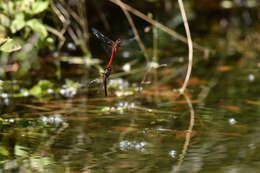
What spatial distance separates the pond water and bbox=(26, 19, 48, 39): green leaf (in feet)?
0.95

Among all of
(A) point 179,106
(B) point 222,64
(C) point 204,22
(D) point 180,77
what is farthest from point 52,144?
(C) point 204,22

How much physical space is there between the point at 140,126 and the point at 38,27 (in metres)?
0.73

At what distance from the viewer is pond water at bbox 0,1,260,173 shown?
122 cm

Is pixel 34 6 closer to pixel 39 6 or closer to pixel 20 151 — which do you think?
pixel 39 6

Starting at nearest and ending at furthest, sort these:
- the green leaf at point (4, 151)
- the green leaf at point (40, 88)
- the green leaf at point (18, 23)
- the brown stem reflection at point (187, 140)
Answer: the brown stem reflection at point (187, 140), the green leaf at point (4, 151), the green leaf at point (18, 23), the green leaf at point (40, 88)

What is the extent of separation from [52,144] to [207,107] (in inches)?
27.4

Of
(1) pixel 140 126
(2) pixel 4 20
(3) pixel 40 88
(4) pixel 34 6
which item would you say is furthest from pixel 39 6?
(1) pixel 140 126

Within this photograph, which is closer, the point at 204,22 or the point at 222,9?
the point at 204,22

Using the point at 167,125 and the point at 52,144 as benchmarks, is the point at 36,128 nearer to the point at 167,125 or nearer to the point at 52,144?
the point at 52,144

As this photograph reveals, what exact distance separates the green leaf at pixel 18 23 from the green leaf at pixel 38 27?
0.11 feet

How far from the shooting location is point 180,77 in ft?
7.76

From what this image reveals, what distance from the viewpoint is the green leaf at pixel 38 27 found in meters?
1.96

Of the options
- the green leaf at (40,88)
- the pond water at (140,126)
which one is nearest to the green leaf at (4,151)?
the pond water at (140,126)

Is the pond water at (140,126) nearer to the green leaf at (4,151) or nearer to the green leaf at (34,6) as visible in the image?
the green leaf at (4,151)
